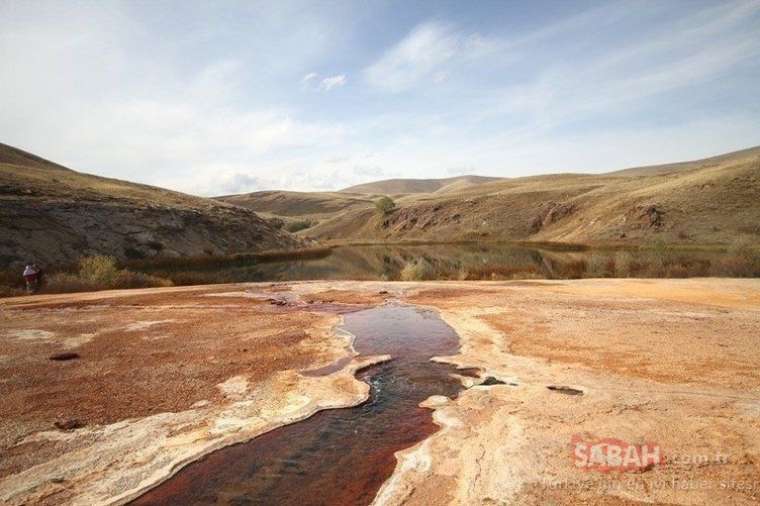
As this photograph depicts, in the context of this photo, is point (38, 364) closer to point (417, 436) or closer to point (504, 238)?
point (417, 436)

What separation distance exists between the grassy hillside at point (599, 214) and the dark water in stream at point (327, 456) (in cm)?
4806

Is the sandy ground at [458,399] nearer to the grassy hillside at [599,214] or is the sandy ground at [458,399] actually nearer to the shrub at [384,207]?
the grassy hillside at [599,214]

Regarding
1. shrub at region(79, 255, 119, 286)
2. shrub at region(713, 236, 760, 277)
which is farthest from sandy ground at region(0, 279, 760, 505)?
shrub at region(713, 236, 760, 277)

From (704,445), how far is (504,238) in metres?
70.7

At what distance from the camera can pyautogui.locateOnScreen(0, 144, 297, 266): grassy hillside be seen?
4013 cm

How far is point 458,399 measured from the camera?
8.32m

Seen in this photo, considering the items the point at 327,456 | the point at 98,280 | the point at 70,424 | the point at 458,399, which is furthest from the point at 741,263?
the point at 98,280

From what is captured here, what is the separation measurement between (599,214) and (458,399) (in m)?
65.8

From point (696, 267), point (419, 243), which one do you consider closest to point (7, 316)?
point (696, 267)

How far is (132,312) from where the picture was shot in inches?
677

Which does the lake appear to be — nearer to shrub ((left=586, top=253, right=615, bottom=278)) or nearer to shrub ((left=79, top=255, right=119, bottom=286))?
shrub ((left=586, top=253, right=615, bottom=278))

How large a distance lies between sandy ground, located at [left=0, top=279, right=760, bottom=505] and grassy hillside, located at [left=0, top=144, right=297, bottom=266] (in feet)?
93.3

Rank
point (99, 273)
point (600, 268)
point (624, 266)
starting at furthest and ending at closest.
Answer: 1. point (600, 268)
2. point (624, 266)
3. point (99, 273)

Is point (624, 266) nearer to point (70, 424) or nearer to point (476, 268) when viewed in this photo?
point (476, 268)
